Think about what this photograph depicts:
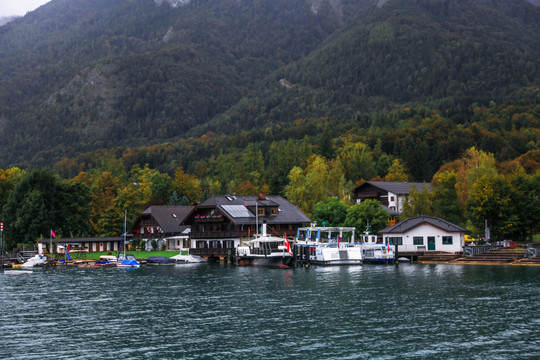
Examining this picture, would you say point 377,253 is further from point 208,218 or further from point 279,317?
point 279,317

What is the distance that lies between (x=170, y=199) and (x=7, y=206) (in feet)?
146

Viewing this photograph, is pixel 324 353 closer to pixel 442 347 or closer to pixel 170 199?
pixel 442 347

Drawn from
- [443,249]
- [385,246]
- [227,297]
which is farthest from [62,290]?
[443,249]

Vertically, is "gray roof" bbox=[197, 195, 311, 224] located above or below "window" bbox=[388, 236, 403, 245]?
above

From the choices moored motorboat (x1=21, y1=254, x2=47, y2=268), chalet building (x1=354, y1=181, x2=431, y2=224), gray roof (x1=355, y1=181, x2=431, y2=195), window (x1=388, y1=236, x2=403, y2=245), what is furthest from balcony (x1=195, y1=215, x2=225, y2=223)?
gray roof (x1=355, y1=181, x2=431, y2=195)

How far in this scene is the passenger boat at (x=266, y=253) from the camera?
97.4 metres

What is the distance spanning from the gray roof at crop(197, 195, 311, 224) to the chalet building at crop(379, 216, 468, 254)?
59.1 feet

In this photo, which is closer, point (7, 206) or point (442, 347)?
point (442, 347)

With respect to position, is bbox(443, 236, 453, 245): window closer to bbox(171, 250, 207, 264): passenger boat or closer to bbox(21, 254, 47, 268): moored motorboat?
bbox(171, 250, 207, 264): passenger boat

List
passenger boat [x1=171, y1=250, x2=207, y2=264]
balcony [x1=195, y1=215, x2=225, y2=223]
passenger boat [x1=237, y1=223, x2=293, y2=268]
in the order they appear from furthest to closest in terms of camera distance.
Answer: balcony [x1=195, y1=215, x2=225, y2=223], passenger boat [x1=171, y1=250, x2=207, y2=264], passenger boat [x1=237, y1=223, x2=293, y2=268]

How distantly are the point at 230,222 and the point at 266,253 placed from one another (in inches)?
602

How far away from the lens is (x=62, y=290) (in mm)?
68250

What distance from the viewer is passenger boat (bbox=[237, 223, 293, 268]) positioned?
97.4 metres

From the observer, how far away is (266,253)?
326ft
